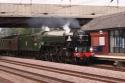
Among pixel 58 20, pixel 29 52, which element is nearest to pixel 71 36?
pixel 29 52

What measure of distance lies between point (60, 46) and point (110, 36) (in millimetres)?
6252

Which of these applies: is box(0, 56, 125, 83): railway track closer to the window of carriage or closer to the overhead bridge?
the window of carriage

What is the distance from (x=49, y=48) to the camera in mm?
34125

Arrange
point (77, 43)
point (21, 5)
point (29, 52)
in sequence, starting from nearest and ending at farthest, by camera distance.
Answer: point (77, 43) < point (29, 52) < point (21, 5)

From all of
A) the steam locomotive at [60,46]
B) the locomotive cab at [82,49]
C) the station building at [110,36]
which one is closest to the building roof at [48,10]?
the steam locomotive at [60,46]

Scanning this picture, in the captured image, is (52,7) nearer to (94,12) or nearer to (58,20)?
(58,20)

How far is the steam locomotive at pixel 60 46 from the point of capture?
29875mm

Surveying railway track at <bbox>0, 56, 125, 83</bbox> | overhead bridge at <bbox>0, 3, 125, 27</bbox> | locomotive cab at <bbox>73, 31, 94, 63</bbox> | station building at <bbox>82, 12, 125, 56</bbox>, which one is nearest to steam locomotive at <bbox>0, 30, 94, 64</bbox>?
locomotive cab at <bbox>73, 31, 94, 63</bbox>

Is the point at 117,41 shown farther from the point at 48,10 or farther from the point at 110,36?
the point at 48,10

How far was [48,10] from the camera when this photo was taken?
51812mm

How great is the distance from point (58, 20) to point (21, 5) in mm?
5549

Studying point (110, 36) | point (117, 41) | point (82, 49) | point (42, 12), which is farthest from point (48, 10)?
point (82, 49)

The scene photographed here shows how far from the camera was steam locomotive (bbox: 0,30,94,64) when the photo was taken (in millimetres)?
29875

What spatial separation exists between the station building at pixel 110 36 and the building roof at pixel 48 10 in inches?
526
